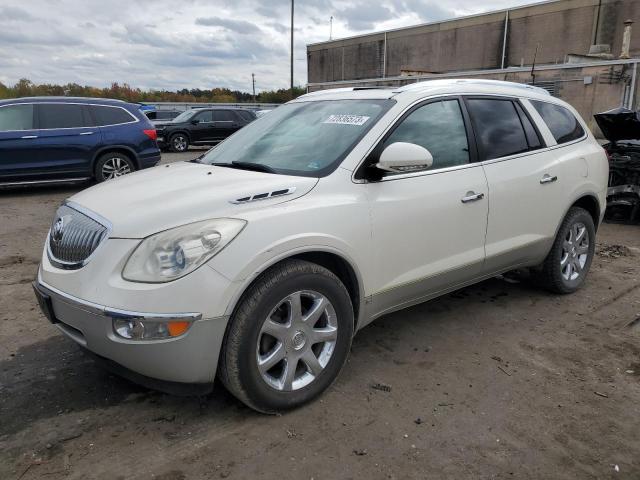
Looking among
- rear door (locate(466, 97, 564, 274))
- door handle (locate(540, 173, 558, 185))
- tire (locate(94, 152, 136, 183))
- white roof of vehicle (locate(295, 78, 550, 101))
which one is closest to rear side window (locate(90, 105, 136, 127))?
tire (locate(94, 152, 136, 183))

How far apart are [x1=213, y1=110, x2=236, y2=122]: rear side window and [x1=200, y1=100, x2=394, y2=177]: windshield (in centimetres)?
1585

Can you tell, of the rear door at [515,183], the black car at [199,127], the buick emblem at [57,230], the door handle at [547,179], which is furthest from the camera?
the black car at [199,127]

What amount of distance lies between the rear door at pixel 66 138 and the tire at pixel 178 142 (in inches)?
350

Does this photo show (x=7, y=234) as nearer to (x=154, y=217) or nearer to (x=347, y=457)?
(x=154, y=217)

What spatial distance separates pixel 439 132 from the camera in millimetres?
3576

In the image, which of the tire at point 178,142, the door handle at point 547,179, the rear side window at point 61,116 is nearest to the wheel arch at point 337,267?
the door handle at point 547,179

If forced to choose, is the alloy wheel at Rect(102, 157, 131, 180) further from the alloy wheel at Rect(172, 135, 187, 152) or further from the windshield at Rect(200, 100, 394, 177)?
the alloy wheel at Rect(172, 135, 187, 152)

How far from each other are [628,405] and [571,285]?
188 cm

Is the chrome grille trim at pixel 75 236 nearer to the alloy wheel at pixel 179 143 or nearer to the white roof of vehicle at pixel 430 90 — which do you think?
the white roof of vehicle at pixel 430 90

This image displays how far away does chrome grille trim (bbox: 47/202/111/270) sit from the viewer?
263 centimetres

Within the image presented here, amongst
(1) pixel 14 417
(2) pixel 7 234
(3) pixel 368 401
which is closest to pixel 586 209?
(3) pixel 368 401

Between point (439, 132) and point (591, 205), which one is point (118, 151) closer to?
point (439, 132)

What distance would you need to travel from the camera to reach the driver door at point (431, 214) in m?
3.16

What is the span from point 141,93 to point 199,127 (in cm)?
3640
